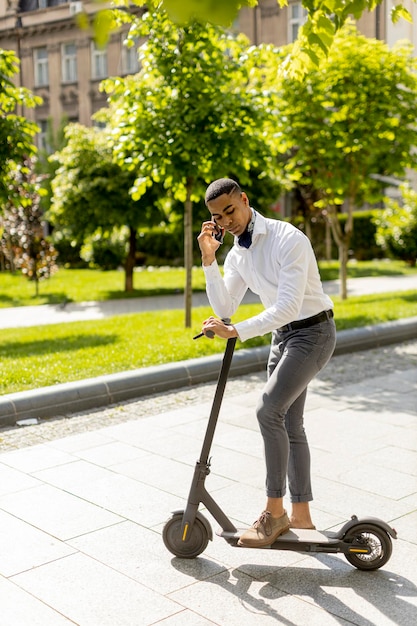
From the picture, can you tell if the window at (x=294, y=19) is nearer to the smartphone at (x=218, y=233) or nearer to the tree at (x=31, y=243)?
the tree at (x=31, y=243)

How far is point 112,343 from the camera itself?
10109 millimetres

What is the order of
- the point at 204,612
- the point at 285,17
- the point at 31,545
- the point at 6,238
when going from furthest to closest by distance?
the point at 285,17 < the point at 6,238 < the point at 31,545 < the point at 204,612

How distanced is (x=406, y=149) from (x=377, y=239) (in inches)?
444

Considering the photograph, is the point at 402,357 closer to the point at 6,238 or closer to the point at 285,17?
the point at 6,238

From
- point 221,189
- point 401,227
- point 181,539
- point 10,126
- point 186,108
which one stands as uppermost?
point 186,108

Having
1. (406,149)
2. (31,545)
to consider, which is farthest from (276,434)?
(406,149)

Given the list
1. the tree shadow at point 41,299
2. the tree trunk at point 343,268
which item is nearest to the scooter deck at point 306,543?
the tree trunk at point 343,268

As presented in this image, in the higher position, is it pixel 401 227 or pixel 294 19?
pixel 294 19

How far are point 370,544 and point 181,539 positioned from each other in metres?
A: 0.89

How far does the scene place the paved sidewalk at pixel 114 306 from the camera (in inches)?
583

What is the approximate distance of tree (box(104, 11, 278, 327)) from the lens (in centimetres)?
1002

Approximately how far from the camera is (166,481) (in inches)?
210

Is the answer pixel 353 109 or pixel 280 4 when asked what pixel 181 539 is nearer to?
pixel 280 4

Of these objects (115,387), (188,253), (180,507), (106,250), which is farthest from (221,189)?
(106,250)
